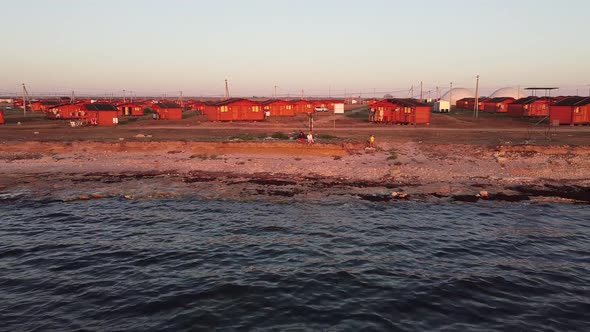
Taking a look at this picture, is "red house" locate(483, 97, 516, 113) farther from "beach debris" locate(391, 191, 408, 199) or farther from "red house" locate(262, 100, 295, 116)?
"beach debris" locate(391, 191, 408, 199)

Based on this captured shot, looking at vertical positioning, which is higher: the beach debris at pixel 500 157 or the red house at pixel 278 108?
the red house at pixel 278 108

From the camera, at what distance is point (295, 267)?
47.9ft

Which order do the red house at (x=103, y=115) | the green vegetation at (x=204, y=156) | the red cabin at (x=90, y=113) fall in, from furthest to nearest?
the red cabin at (x=90, y=113), the red house at (x=103, y=115), the green vegetation at (x=204, y=156)

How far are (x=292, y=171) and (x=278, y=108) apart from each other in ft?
174

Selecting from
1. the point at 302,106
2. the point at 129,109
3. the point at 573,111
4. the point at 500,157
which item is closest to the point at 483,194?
the point at 500,157

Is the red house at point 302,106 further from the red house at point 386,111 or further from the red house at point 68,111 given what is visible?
the red house at point 68,111

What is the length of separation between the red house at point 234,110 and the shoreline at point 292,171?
1082 inches

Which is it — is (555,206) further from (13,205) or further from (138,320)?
(13,205)

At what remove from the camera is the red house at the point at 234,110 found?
6438 centimetres

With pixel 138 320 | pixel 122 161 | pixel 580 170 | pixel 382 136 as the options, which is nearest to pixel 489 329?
pixel 138 320

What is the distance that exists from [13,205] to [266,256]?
15809mm

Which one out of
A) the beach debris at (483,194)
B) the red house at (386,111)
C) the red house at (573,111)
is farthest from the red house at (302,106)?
the beach debris at (483,194)

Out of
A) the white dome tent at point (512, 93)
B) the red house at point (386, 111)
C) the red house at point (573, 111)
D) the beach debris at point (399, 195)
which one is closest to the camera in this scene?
the beach debris at point (399, 195)

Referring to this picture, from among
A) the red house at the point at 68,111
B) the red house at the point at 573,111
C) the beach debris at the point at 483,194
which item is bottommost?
the beach debris at the point at 483,194
